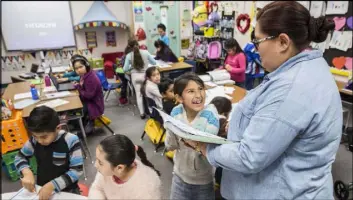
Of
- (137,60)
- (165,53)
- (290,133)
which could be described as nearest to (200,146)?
(290,133)

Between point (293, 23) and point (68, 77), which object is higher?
point (293, 23)

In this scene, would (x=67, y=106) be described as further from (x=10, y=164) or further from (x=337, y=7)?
(x=337, y=7)

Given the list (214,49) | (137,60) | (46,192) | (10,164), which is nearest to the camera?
(46,192)

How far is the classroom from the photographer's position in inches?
27.2

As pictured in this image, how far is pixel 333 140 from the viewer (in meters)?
0.72

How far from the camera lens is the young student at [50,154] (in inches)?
51.0

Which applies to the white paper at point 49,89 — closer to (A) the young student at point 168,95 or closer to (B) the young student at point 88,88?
(B) the young student at point 88,88

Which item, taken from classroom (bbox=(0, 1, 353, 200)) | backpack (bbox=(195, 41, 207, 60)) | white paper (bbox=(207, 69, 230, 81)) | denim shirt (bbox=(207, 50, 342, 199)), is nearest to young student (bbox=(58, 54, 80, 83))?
classroom (bbox=(0, 1, 353, 200))

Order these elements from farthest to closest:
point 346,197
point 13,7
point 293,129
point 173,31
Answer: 1. point 173,31
2. point 13,7
3. point 346,197
4. point 293,129

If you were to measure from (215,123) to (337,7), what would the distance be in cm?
307

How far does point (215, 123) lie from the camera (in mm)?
1251

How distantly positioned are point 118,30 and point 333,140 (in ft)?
23.5

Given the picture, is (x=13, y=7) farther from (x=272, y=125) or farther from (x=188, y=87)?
(x=272, y=125)

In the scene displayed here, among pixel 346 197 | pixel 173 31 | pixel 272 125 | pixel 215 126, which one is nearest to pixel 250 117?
pixel 272 125
